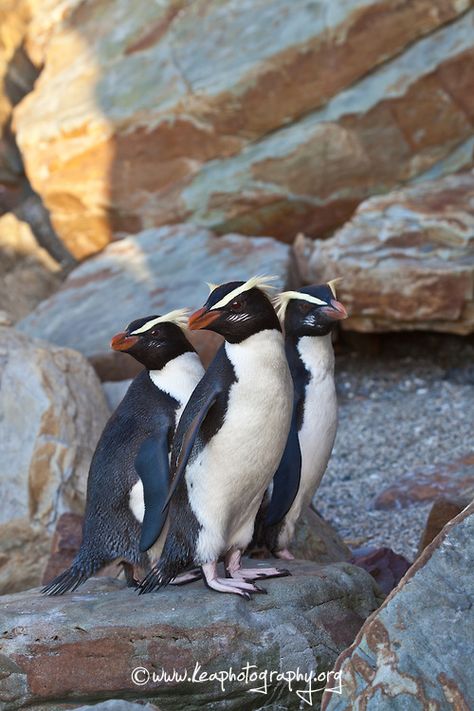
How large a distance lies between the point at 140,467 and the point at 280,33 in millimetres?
5209

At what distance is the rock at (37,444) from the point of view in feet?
16.7

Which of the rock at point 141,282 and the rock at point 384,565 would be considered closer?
the rock at point 384,565

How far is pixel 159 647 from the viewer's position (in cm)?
315

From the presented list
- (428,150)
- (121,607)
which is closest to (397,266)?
(428,150)

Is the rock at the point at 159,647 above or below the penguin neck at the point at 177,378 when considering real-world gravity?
below

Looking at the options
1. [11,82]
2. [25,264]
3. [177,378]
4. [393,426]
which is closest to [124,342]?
[177,378]

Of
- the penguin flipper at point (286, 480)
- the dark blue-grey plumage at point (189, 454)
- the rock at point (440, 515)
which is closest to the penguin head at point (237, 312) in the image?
the dark blue-grey plumage at point (189, 454)

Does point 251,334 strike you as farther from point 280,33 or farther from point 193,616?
point 280,33

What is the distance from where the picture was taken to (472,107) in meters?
7.84

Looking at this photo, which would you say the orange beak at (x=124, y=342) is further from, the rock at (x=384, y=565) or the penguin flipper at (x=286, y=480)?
the rock at (x=384, y=565)

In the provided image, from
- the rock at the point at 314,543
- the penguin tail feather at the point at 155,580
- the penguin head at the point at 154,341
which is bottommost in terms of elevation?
the rock at the point at 314,543

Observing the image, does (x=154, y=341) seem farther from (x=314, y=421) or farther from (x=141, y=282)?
(x=141, y=282)

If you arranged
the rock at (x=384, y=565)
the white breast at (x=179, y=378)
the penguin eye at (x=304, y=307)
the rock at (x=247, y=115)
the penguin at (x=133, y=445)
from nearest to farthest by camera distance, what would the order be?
1. the penguin at (x=133, y=445)
2. the white breast at (x=179, y=378)
3. the penguin eye at (x=304, y=307)
4. the rock at (x=384, y=565)
5. the rock at (x=247, y=115)

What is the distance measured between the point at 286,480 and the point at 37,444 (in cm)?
181
